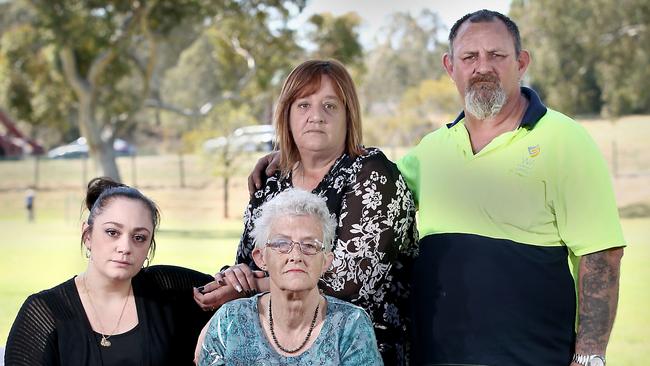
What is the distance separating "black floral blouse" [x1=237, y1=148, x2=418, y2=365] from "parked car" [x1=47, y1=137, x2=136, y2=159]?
26591 mm

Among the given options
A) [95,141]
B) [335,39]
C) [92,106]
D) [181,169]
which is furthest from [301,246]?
[181,169]

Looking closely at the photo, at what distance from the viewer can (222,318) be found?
87.4 inches

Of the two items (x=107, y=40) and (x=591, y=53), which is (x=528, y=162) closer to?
(x=107, y=40)

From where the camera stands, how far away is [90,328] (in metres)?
2.48

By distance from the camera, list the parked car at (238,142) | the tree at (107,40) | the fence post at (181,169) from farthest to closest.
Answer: the fence post at (181,169), the parked car at (238,142), the tree at (107,40)

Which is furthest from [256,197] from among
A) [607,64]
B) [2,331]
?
[607,64]

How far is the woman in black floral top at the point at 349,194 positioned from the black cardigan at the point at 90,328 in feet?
0.33

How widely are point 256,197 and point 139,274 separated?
378mm

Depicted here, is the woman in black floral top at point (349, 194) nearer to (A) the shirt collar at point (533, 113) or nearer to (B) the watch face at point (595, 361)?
(A) the shirt collar at point (533, 113)

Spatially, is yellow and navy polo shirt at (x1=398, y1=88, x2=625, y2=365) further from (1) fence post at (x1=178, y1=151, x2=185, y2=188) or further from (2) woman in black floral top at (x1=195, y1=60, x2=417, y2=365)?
(1) fence post at (x1=178, y1=151, x2=185, y2=188)

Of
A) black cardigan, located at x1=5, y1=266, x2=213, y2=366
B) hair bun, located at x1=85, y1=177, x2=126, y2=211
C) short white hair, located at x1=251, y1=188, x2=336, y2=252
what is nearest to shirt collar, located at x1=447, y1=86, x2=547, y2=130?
short white hair, located at x1=251, y1=188, x2=336, y2=252

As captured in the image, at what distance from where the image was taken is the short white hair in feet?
7.24

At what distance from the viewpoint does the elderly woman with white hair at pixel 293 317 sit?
218 cm

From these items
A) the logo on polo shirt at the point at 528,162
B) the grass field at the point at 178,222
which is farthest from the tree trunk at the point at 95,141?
the logo on polo shirt at the point at 528,162
